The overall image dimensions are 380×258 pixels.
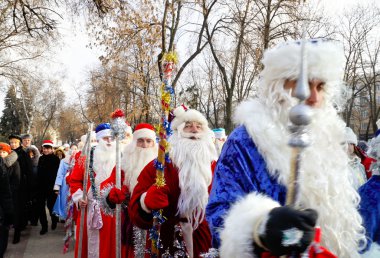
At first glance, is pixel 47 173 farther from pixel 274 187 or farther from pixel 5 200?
pixel 274 187

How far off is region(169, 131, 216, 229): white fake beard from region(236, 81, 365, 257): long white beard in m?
1.71

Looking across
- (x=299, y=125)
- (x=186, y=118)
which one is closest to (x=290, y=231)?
(x=299, y=125)

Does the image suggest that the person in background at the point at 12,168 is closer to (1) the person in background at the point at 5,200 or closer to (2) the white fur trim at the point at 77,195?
(1) the person in background at the point at 5,200

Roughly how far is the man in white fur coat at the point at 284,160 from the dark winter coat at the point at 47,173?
27.7ft

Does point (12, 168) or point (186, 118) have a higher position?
point (186, 118)

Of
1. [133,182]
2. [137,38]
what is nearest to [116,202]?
[133,182]

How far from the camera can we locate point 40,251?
7305 mm

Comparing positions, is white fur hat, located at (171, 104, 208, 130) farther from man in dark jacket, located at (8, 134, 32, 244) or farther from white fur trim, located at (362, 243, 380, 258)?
man in dark jacket, located at (8, 134, 32, 244)

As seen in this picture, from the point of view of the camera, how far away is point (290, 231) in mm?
1285

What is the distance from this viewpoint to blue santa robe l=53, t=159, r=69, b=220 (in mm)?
9172

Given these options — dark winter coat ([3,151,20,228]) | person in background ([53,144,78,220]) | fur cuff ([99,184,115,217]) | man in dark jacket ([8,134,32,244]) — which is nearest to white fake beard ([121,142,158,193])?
fur cuff ([99,184,115,217])

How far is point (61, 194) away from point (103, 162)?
13.8ft

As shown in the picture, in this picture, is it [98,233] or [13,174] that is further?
[13,174]

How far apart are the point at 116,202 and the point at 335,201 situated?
3.03 meters
